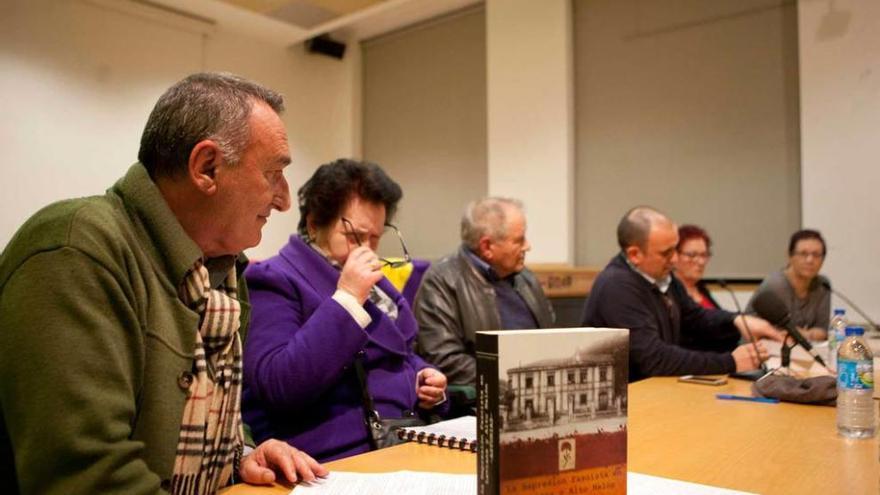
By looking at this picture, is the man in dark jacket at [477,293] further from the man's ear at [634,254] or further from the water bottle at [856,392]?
the water bottle at [856,392]

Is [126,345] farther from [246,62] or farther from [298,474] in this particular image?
[246,62]

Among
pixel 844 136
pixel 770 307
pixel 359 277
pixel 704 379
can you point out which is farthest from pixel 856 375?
pixel 844 136

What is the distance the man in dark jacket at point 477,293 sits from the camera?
241cm

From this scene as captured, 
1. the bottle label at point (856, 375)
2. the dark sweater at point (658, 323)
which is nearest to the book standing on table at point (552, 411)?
the bottle label at point (856, 375)

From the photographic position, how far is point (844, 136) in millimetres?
3666

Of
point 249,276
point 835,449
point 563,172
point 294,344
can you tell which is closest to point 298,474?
point 294,344

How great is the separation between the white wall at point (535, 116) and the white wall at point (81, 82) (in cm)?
158

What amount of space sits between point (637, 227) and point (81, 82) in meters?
3.81

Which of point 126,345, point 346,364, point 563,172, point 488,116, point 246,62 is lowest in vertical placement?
point 346,364

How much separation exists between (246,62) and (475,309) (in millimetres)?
3826

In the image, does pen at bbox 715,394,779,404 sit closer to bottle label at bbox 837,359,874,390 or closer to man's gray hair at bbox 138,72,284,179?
bottle label at bbox 837,359,874,390

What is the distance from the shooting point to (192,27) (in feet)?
16.5

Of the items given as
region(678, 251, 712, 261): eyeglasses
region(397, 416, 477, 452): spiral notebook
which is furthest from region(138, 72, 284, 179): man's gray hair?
region(678, 251, 712, 261): eyeglasses

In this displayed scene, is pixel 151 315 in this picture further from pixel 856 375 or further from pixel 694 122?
pixel 694 122
